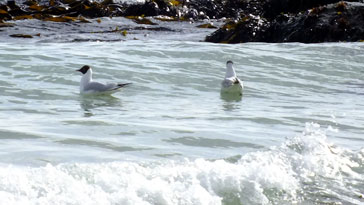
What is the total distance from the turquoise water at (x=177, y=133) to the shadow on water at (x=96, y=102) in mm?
26

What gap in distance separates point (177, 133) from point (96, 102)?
249 cm

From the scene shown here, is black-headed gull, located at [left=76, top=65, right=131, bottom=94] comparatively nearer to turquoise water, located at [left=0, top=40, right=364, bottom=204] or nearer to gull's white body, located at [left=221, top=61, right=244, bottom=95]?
turquoise water, located at [left=0, top=40, right=364, bottom=204]

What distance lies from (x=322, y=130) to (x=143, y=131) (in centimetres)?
173

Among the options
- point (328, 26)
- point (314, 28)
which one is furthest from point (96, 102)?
point (328, 26)

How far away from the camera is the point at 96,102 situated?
27.5ft

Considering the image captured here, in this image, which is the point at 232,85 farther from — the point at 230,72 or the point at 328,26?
the point at 328,26

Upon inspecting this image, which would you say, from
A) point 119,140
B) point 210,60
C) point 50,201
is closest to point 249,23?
point 210,60

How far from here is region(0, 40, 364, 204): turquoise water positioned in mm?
4426

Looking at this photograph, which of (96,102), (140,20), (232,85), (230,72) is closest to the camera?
(96,102)

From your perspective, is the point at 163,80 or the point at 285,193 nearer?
the point at 285,193

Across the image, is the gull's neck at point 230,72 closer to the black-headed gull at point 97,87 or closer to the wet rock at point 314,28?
the black-headed gull at point 97,87

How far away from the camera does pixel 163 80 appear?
998 cm

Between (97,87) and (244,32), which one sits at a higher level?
(244,32)

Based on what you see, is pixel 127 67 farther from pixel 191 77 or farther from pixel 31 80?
pixel 31 80
